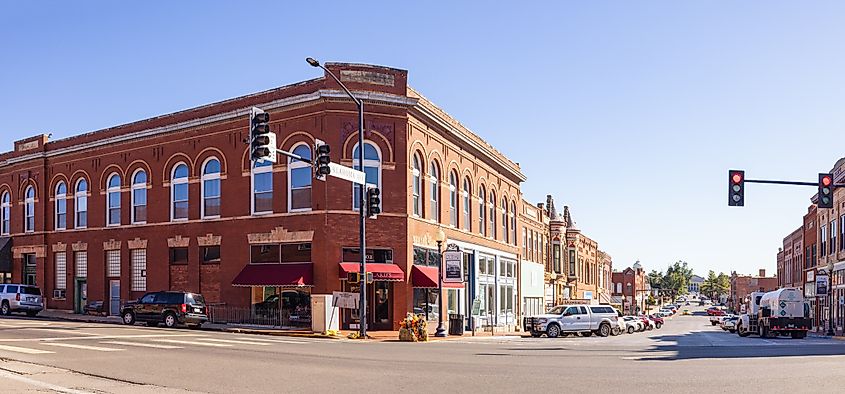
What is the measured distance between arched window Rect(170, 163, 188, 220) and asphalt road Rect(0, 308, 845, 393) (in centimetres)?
1903

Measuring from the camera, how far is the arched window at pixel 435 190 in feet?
141

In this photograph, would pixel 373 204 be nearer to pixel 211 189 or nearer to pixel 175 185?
pixel 211 189

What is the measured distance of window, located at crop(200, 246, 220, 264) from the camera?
41.1m

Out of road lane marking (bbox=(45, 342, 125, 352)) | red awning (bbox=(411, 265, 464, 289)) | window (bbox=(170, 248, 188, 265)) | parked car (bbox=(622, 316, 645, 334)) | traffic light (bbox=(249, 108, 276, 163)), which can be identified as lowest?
parked car (bbox=(622, 316, 645, 334))

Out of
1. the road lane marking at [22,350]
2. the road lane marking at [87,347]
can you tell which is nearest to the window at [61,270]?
the road lane marking at [87,347]

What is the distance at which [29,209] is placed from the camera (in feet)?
175

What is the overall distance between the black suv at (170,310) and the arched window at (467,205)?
1736cm

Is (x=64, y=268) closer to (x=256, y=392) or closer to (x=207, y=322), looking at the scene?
(x=207, y=322)

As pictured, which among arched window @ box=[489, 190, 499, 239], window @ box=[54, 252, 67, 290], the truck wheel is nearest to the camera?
the truck wheel

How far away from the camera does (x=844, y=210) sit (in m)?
56.5

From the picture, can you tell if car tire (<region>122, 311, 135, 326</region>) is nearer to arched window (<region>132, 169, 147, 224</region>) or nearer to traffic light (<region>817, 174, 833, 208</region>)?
arched window (<region>132, 169, 147, 224</region>)

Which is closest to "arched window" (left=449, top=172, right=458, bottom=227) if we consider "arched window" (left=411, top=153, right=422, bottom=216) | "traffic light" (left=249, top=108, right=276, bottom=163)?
"arched window" (left=411, top=153, right=422, bottom=216)

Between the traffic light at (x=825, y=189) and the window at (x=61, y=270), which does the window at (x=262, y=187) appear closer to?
the window at (x=61, y=270)

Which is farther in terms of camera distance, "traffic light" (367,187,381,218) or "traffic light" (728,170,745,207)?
"traffic light" (367,187,381,218)
